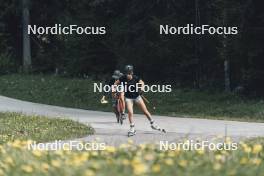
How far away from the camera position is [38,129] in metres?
17.8

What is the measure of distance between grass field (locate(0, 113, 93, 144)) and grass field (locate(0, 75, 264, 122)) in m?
5.12

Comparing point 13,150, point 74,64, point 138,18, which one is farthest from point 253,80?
point 13,150

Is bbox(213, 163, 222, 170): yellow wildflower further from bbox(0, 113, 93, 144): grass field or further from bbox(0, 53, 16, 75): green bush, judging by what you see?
bbox(0, 53, 16, 75): green bush

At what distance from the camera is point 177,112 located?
79.0 ft

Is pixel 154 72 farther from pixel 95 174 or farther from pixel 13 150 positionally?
pixel 95 174

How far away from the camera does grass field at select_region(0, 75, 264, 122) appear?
23.0 meters

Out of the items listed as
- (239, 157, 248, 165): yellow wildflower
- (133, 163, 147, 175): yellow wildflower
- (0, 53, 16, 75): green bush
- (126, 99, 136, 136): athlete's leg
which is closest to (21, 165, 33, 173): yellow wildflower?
(133, 163, 147, 175): yellow wildflower

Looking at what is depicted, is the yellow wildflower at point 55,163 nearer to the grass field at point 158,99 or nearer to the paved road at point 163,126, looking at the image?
the paved road at point 163,126

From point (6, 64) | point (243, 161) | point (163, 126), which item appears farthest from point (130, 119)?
point (6, 64)

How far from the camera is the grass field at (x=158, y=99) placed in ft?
75.6

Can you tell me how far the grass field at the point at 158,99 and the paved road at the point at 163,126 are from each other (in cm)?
174

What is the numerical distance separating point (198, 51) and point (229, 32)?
5263mm

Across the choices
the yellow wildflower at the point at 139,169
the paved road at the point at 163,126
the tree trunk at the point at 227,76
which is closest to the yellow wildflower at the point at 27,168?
the yellow wildflower at the point at 139,169

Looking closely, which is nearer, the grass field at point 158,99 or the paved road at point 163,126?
the paved road at point 163,126
